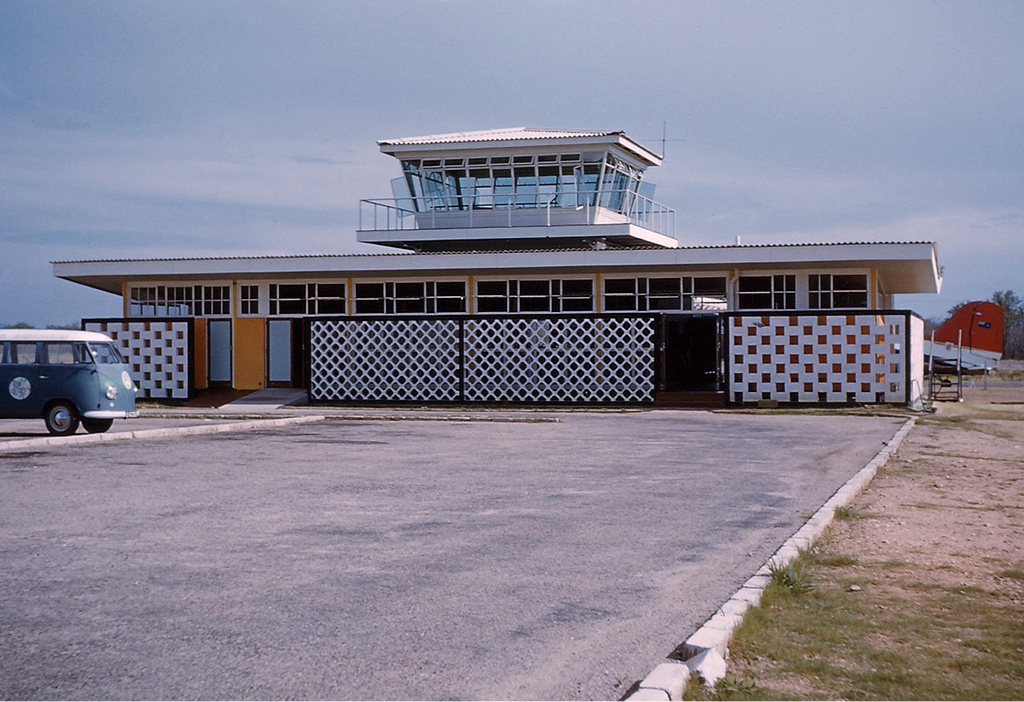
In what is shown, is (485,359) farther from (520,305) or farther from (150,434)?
(150,434)

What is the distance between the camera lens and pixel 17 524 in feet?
28.9

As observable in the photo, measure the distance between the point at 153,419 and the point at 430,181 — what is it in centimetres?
1761

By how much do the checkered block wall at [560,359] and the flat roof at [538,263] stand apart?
219 centimetres

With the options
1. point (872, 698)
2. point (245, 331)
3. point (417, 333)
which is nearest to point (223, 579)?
point (872, 698)

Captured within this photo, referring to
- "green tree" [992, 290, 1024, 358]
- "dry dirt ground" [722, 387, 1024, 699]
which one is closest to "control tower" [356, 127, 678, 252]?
"dry dirt ground" [722, 387, 1024, 699]

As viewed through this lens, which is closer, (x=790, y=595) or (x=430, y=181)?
(x=790, y=595)

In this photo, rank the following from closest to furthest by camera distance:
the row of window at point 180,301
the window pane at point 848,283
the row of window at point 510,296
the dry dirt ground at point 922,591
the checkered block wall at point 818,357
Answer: the dry dirt ground at point 922,591
the checkered block wall at point 818,357
the window pane at point 848,283
the row of window at point 510,296
the row of window at point 180,301

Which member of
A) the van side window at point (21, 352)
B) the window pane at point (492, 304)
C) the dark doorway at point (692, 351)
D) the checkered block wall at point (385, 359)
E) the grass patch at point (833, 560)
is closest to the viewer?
the grass patch at point (833, 560)

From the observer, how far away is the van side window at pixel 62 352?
18.7m

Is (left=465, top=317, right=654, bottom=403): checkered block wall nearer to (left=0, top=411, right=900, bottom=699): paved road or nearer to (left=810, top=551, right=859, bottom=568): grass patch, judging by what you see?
(left=0, top=411, right=900, bottom=699): paved road

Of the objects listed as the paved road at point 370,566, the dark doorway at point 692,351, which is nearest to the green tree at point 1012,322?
the dark doorway at point 692,351

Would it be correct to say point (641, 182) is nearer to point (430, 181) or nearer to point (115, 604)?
point (430, 181)

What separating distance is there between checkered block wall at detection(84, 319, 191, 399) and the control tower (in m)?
8.90

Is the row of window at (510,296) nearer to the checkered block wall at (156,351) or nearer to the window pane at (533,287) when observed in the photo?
the window pane at (533,287)
